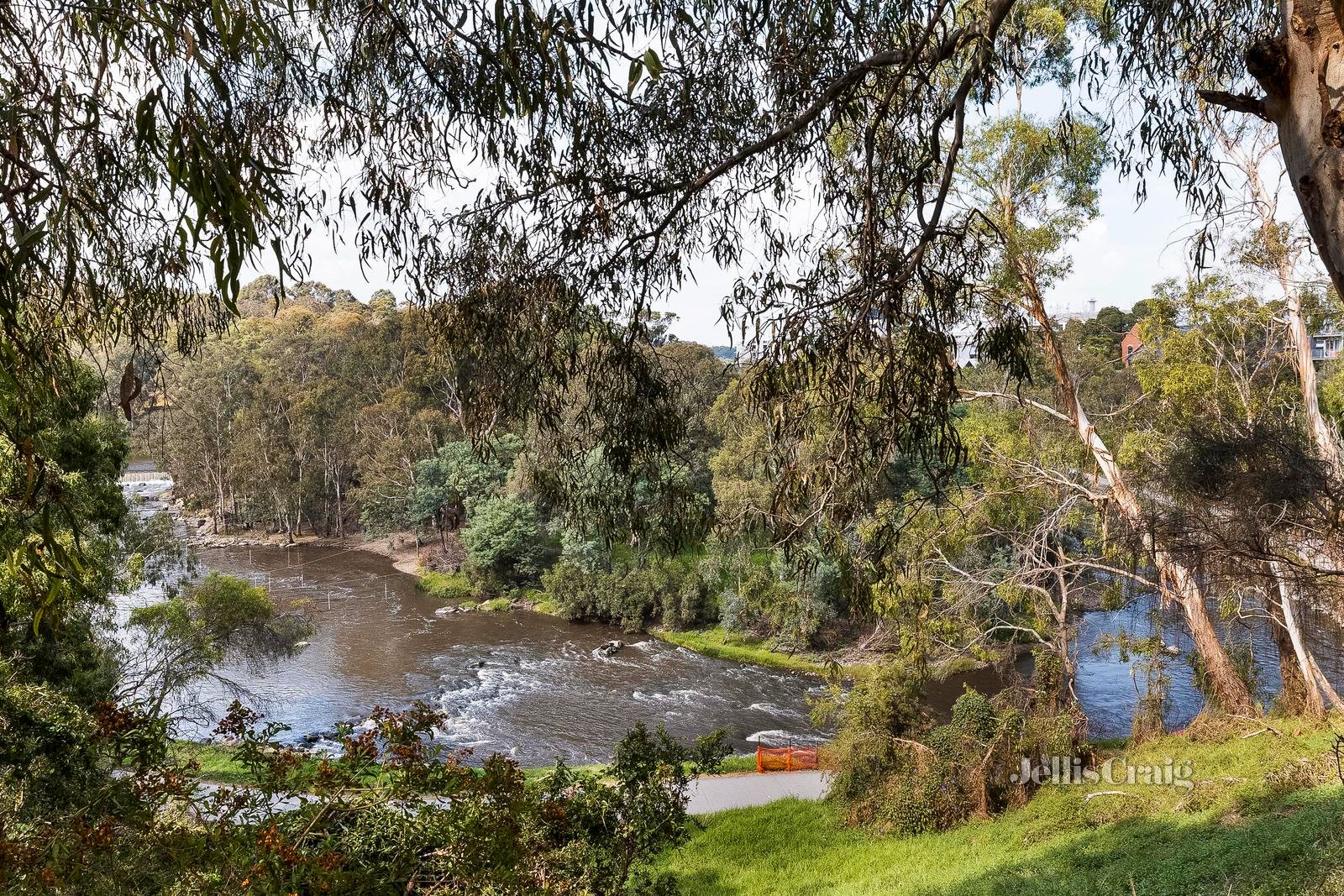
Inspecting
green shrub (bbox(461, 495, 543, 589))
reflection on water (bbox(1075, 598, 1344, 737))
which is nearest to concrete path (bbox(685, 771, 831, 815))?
reflection on water (bbox(1075, 598, 1344, 737))

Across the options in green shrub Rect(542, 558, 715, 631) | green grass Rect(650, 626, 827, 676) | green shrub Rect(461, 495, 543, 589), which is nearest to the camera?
green grass Rect(650, 626, 827, 676)

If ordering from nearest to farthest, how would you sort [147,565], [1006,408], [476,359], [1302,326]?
1. [476,359]
2. [1302,326]
3. [1006,408]
4. [147,565]

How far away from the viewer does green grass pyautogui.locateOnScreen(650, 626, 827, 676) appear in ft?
48.6

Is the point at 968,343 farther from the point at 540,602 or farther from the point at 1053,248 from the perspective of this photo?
the point at 540,602

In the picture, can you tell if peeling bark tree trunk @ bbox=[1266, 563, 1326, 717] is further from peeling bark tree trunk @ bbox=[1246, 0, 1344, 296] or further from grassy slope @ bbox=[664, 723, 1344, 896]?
peeling bark tree trunk @ bbox=[1246, 0, 1344, 296]

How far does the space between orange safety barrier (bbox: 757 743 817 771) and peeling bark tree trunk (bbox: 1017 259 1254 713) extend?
4.26 metres

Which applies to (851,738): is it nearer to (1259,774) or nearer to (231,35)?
(1259,774)

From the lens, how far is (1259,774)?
6.88 meters

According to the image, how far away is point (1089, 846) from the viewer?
253 inches

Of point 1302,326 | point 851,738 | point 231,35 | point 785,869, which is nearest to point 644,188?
point 231,35

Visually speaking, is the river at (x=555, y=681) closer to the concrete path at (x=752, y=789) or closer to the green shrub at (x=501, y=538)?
the concrete path at (x=752, y=789)

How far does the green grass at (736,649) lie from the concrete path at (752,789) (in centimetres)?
445

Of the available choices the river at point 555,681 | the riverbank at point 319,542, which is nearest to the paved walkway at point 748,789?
the river at point 555,681

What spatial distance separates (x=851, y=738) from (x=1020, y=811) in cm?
156
